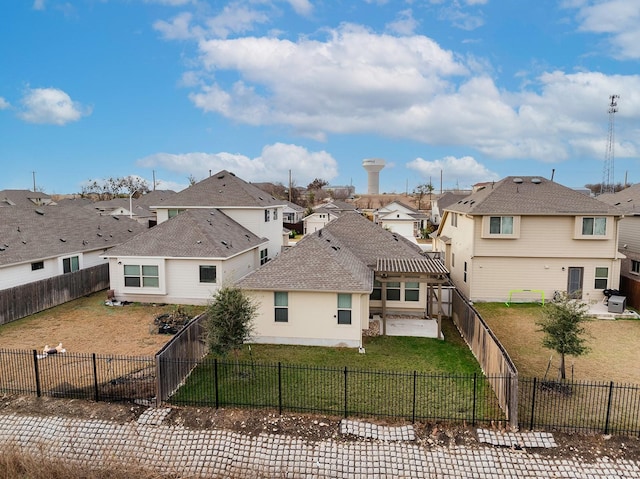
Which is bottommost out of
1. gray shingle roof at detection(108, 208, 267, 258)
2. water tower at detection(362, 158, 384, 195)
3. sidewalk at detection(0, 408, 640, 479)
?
sidewalk at detection(0, 408, 640, 479)

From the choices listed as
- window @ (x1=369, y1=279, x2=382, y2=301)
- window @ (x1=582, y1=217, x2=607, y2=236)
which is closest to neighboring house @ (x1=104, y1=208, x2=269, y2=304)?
Answer: window @ (x1=369, y1=279, x2=382, y2=301)

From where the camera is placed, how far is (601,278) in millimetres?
23188

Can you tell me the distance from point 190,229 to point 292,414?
50.6 ft

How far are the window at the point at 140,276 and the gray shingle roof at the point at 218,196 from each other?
29.2 feet

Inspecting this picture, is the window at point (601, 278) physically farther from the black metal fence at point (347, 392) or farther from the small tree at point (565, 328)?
the small tree at point (565, 328)

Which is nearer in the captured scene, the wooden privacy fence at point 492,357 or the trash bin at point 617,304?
Result: the wooden privacy fence at point 492,357

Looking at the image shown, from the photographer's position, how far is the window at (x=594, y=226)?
2267cm

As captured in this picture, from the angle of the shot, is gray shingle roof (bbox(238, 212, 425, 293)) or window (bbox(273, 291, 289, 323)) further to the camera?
window (bbox(273, 291, 289, 323))

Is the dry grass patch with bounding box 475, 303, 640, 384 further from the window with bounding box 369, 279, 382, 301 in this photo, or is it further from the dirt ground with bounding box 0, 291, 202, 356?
the dirt ground with bounding box 0, 291, 202, 356

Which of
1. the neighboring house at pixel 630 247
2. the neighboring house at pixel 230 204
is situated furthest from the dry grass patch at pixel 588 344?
the neighboring house at pixel 230 204

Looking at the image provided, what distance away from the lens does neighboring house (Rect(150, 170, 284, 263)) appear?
100 ft

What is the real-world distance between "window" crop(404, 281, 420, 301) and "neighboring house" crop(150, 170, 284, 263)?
12902 mm

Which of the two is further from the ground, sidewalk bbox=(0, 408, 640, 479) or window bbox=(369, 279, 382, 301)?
window bbox=(369, 279, 382, 301)

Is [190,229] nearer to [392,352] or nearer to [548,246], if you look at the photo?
[392,352]
